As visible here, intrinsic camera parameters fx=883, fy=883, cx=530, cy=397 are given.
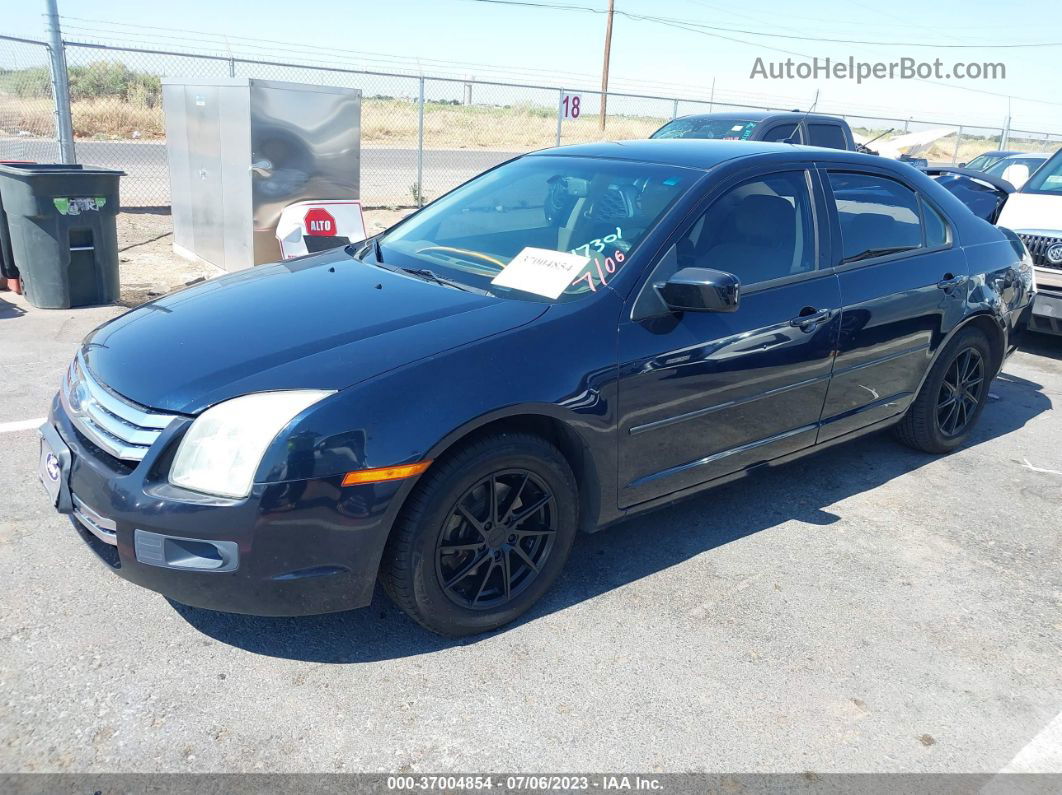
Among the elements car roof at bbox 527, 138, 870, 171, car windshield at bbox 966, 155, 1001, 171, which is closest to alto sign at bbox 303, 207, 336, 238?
car roof at bbox 527, 138, 870, 171

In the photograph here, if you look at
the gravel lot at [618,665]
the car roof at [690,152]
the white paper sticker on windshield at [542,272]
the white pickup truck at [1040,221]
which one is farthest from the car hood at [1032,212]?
the white paper sticker on windshield at [542,272]

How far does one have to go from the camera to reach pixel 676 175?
3670 mm

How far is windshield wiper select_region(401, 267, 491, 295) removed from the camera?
3.36 m

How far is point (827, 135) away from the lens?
985 cm

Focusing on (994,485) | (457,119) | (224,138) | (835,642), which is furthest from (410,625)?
(457,119)

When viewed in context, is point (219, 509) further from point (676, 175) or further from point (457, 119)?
point (457, 119)

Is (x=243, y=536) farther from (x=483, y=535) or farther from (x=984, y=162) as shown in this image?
(x=984, y=162)

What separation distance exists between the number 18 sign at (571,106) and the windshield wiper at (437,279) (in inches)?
A: 455

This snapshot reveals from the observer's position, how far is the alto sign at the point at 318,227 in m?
7.43

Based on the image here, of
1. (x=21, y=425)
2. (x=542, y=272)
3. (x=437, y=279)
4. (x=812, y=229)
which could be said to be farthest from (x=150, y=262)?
(x=812, y=229)

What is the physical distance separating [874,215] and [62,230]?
19.3 feet

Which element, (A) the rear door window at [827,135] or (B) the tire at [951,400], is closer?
(B) the tire at [951,400]

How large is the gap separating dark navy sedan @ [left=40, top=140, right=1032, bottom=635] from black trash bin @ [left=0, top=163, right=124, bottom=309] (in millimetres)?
3773

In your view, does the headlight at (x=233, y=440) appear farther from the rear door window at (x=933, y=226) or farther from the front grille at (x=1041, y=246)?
the front grille at (x=1041, y=246)
